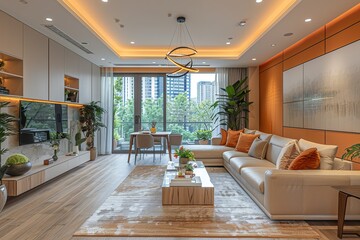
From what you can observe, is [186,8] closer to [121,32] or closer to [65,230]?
[121,32]

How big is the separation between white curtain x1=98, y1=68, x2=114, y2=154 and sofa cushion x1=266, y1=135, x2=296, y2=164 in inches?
196

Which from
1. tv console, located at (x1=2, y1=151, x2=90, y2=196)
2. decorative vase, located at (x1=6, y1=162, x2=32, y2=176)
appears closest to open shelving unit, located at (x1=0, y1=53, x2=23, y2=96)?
decorative vase, located at (x1=6, y1=162, x2=32, y2=176)

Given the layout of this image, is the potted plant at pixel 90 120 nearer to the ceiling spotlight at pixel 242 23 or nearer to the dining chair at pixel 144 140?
the dining chair at pixel 144 140

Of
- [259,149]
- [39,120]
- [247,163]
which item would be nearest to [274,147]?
[259,149]

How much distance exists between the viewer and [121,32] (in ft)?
16.5

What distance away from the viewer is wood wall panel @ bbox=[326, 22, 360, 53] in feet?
10.7

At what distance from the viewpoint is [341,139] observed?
140 inches

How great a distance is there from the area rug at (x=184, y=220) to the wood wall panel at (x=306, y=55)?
286 centimetres

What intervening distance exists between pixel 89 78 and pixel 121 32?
2.23 metres

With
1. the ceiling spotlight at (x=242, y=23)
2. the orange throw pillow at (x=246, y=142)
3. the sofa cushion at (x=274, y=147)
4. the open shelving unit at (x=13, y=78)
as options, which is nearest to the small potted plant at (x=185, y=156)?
the sofa cushion at (x=274, y=147)

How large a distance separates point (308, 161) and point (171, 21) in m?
3.40

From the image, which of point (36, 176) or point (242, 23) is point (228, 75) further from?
point (36, 176)

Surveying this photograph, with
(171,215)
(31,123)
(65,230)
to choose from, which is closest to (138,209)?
(171,215)

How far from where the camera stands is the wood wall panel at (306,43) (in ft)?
13.4
